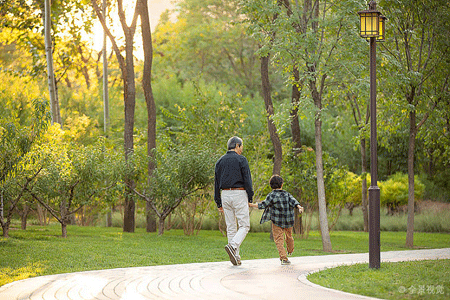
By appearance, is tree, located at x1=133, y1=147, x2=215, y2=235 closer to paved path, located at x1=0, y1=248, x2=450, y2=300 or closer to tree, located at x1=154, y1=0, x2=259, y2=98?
paved path, located at x1=0, y1=248, x2=450, y2=300

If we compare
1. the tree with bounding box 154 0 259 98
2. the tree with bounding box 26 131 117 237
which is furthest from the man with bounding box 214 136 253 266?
the tree with bounding box 154 0 259 98

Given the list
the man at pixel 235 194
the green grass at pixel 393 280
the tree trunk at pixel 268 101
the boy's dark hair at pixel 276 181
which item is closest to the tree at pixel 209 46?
the tree trunk at pixel 268 101

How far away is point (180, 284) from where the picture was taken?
7.26m

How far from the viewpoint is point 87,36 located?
28422mm

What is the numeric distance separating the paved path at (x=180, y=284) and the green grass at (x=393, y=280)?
0.99 ft

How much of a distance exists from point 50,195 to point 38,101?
155 inches

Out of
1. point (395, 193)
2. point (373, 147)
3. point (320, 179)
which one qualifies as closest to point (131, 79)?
point (320, 179)

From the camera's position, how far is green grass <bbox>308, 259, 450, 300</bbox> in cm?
630

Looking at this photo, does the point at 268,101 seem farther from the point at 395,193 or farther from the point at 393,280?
the point at 395,193

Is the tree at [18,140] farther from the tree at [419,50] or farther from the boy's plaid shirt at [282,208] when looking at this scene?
the tree at [419,50]

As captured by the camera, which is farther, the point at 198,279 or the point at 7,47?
the point at 7,47

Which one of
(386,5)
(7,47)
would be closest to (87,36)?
(7,47)

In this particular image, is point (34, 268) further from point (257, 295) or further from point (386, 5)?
point (386, 5)

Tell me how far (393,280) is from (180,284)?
9.00ft
